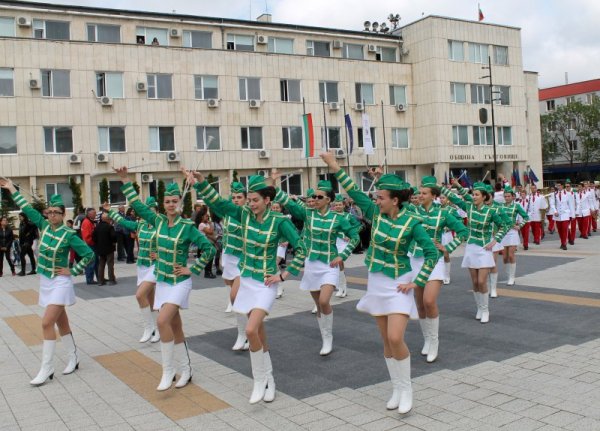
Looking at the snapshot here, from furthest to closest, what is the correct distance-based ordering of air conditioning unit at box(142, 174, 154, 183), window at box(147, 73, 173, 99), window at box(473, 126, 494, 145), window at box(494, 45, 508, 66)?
window at box(494, 45, 508, 66)
window at box(473, 126, 494, 145)
window at box(147, 73, 173, 99)
air conditioning unit at box(142, 174, 154, 183)

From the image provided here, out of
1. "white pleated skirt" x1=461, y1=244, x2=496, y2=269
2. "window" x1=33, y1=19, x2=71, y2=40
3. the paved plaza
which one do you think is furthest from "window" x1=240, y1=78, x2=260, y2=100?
"white pleated skirt" x1=461, y1=244, x2=496, y2=269

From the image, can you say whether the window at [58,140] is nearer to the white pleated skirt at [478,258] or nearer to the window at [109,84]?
the window at [109,84]

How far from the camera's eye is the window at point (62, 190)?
33.1 meters

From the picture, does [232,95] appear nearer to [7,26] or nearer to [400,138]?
[7,26]

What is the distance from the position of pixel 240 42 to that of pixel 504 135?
20.4 m

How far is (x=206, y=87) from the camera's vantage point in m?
36.4

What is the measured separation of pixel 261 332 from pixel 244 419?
96cm

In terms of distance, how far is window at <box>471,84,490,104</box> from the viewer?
44219mm

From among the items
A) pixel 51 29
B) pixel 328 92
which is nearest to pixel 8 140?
pixel 51 29

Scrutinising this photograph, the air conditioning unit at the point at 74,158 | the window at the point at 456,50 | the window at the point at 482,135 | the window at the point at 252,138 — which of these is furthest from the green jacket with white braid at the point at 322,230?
the window at the point at 482,135

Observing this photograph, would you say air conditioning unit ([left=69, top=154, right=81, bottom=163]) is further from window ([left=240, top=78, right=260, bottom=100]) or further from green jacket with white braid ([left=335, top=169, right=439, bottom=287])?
green jacket with white braid ([left=335, top=169, right=439, bottom=287])

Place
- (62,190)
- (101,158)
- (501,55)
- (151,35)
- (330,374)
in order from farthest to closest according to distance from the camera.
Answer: (501,55)
(151,35)
(62,190)
(101,158)
(330,374)

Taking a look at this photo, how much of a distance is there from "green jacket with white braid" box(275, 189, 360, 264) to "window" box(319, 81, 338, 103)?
31.3 metres

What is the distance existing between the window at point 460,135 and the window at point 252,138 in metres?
13.9
